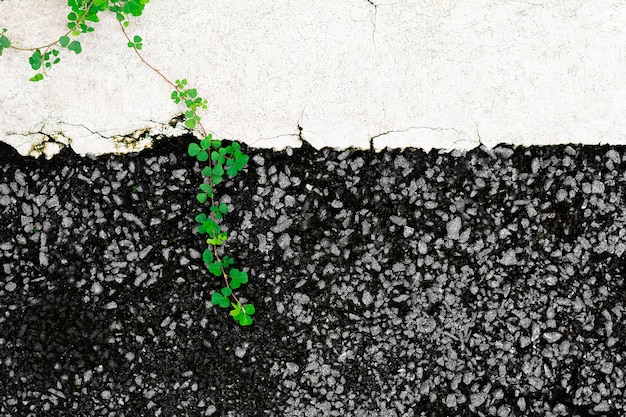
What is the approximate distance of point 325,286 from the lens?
6.97 feet

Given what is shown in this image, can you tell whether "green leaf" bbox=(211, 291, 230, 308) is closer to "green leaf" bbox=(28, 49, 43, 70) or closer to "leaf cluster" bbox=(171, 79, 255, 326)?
"leaf cluster" bbox=(171, 79, 255, 326)

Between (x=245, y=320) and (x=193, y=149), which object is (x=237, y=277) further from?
(x=193, y=149)

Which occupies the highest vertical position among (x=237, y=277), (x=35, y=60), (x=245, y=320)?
(x=35, y=60)

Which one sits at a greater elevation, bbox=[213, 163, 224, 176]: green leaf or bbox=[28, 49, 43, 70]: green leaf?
bbox=[28, 49, 43, 70]: green leaf

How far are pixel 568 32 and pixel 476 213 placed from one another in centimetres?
81

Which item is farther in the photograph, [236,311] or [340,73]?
[340,73]

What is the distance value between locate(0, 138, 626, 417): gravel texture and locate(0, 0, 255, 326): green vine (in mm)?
72

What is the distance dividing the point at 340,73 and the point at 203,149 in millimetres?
625

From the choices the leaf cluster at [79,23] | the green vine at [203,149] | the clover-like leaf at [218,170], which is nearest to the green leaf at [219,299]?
the green vine at [203,149]

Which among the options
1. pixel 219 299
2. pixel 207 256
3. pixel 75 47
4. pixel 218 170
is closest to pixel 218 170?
pixel 218 170

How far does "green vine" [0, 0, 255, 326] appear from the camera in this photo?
2.03 m

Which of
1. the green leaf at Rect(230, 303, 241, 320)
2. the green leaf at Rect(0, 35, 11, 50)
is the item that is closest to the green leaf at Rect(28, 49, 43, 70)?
the green leaf at Rect(0, 35, 11, 50)

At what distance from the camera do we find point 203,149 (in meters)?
2.04

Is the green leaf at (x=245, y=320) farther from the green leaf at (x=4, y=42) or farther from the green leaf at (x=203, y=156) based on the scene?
the green leaf at (x=4, y=42)
